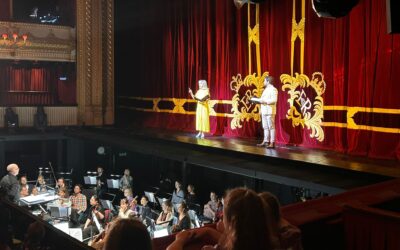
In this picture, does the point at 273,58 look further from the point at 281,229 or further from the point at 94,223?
the point at 281,229

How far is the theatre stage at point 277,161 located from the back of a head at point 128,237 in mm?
4736

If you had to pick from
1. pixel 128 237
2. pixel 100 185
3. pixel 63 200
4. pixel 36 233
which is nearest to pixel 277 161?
Result: pixel 63 200

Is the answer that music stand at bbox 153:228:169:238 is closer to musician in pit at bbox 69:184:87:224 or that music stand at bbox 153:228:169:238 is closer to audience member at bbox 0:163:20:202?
musician in pit at bbox 69:184:87:224

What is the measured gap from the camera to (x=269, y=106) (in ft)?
30.5

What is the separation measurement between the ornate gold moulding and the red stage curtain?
2272 millimetres

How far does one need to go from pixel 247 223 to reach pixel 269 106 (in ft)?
23.7

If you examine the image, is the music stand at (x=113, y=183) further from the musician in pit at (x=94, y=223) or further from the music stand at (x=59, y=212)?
the musician in pit at (x=94, y=223)

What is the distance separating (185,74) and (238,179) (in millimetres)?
4144

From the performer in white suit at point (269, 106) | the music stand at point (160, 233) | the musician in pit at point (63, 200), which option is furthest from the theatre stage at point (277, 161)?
the musician in pit at point (63, 200)

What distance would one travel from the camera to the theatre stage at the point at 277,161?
260 inches

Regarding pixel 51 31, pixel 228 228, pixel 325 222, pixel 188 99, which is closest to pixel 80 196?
pixel 188 99

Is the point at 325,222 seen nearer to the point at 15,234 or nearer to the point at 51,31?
the point at 15,234

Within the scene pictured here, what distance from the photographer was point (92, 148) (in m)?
15.5

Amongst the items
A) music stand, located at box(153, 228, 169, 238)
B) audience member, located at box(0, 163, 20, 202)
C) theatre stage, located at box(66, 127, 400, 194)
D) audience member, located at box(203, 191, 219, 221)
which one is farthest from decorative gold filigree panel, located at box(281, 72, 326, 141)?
audience member, located at box(0, 163, 20, 202)
